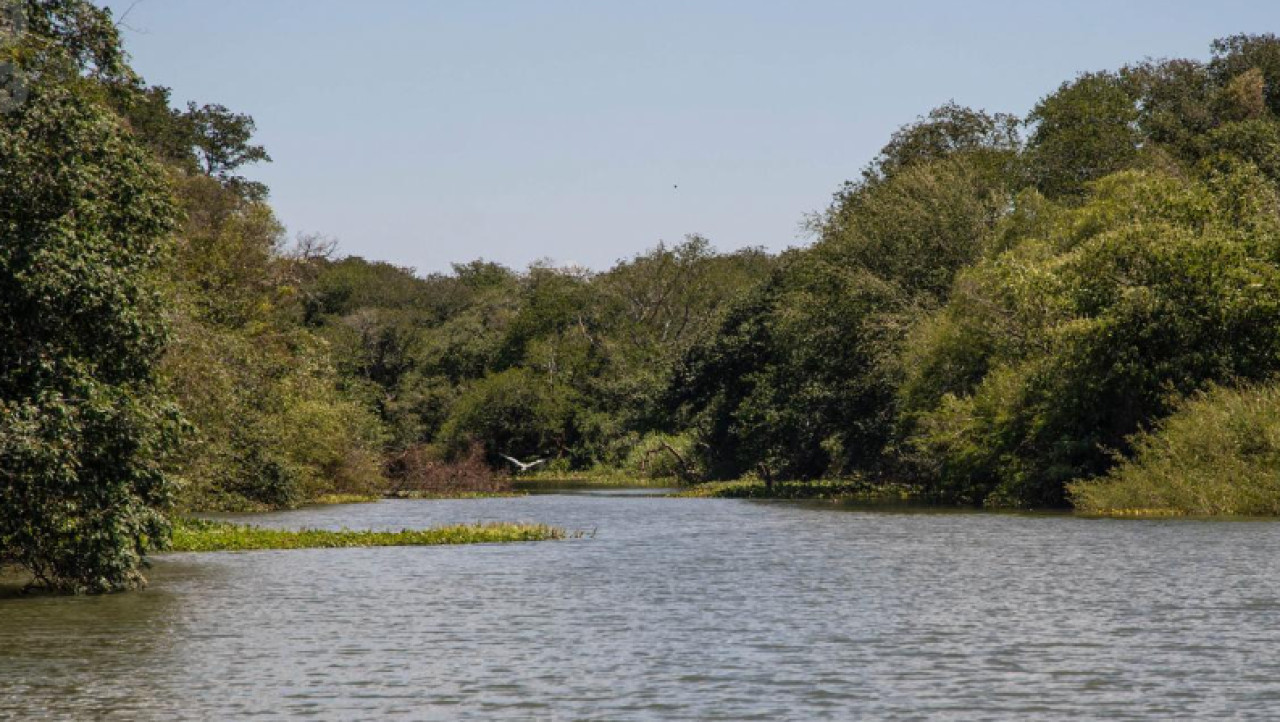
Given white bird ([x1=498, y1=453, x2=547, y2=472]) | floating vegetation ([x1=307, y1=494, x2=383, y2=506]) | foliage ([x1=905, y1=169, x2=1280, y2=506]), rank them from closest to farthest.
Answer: foliage ([x1=905, y1=169, x2=1280, y2=506])
floating vegetation ([x1=307, y1=494, x2=383, y2=506])
white bird ([x1=498, y1=453, x2=547, y2=472])

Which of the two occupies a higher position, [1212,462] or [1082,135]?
[1082,135]

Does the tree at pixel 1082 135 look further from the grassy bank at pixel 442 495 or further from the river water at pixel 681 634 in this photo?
the river water at pixel 681 634

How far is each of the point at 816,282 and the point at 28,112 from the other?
57209 mm

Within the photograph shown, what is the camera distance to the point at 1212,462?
51.0 meters

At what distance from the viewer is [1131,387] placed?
5584 centimetres

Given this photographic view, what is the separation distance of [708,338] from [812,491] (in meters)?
21.9

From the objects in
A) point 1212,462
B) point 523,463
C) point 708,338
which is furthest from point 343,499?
point 523,463

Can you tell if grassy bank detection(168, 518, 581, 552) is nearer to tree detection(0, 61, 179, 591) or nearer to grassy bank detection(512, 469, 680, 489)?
tree detection(0, 61, 179, 591)

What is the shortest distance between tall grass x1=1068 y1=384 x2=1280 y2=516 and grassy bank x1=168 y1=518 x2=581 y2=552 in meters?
21.4

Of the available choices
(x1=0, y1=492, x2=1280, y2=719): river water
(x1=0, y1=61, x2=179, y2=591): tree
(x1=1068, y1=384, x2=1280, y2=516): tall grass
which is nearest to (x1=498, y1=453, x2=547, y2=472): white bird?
(x1=1068, y1=384, x2=1280, y2=516): tall grass

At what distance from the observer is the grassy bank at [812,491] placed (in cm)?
7544

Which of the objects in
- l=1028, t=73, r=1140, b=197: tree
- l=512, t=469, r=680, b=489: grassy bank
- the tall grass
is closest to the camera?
the tall grass

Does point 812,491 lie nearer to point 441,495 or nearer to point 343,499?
point 441,495

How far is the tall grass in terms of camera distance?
49594 millimetres
